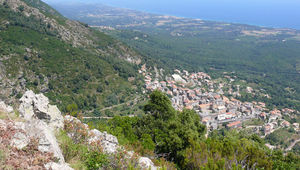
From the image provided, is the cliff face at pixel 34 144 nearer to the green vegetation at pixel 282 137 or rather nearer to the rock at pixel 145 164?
the rock at pixel 145 164

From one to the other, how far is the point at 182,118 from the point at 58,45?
45284 mm

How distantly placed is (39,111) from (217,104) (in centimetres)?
5366

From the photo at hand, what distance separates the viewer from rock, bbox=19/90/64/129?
7805 mm

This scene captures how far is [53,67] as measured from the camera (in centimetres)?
4284

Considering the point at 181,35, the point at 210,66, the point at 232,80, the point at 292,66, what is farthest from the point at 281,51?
the point at 181,35

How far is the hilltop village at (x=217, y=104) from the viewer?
1882 inches

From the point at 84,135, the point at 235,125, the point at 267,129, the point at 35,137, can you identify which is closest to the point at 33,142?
the point at 35,137

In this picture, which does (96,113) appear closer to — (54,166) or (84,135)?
(84,135)

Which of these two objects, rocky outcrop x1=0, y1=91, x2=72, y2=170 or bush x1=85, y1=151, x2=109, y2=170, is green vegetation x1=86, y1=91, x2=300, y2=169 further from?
rocky outcrop x1=0, y1=91, x2=72, y2=170

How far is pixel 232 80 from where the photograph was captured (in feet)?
278

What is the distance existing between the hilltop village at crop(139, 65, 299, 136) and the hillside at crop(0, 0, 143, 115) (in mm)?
10880

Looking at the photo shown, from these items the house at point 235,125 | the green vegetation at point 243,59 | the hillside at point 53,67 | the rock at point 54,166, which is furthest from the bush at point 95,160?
the green vegetation at point 243,59

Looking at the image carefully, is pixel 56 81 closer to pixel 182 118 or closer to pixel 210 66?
pixel 182 118

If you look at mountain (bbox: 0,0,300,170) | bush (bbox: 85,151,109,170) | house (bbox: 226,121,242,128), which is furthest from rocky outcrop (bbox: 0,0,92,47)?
bush (bbox: 85,151,109,170)
